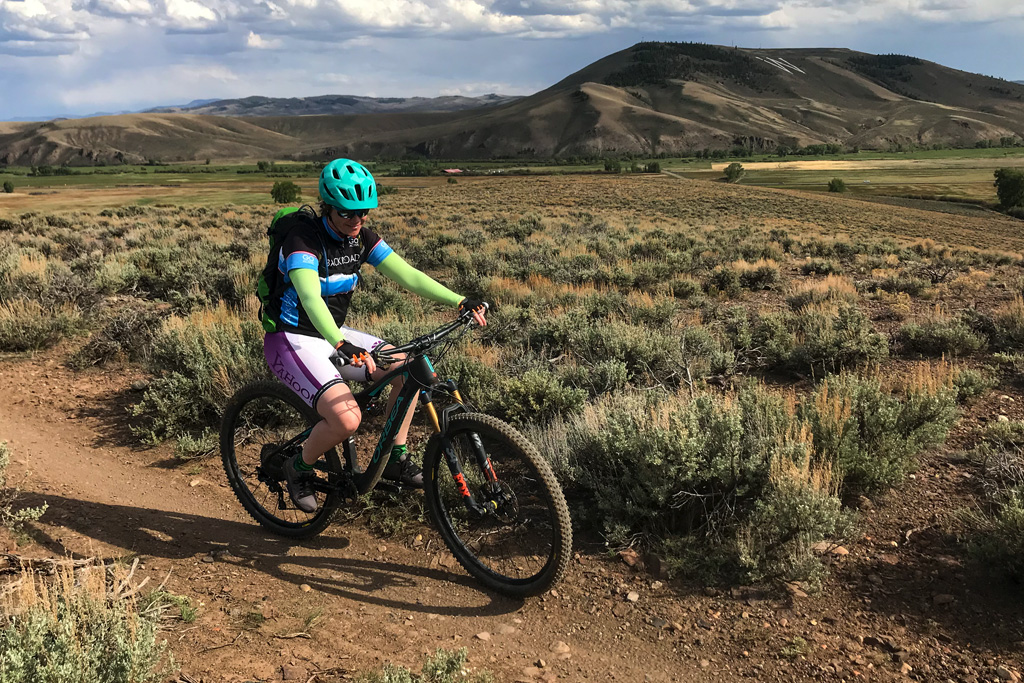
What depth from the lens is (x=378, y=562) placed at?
400 cm

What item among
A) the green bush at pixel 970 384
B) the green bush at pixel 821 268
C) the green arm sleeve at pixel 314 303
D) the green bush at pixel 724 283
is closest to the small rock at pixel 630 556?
the green arm sleeve at pixel 314 303

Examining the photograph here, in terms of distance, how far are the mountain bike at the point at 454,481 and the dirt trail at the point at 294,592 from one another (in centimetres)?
19

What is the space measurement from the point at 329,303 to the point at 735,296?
9570 millimetres

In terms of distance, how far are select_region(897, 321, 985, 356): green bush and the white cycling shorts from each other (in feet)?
21.9

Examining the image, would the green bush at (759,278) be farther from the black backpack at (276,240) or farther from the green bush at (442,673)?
the green bush at (442,673)

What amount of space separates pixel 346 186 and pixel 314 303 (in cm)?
69

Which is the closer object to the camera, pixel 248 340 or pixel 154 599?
pixel 154 599

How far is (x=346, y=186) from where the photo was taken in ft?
11.6

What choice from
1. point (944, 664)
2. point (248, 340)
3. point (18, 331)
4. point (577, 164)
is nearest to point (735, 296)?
point (248, 340)

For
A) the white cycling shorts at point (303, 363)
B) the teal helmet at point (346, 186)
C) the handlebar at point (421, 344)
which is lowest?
the white cycling shorts at point (303, 363)

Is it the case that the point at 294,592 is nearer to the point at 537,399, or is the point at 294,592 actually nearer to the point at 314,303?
the point at 314,303

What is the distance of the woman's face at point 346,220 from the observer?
11.9ft

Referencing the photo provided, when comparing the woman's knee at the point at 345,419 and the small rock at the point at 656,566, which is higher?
the woman's knee at the point at 345,419

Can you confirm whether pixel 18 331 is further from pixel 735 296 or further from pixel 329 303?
pixel 735 296
